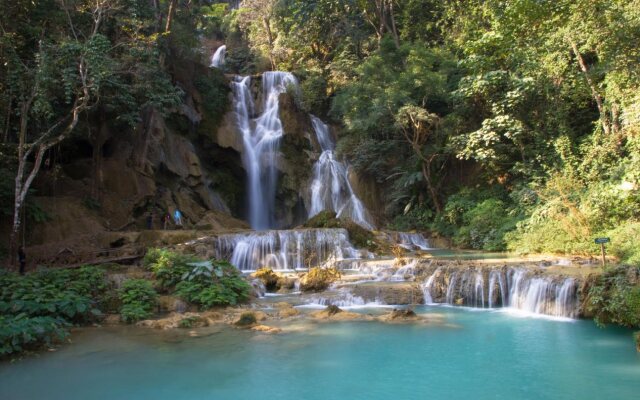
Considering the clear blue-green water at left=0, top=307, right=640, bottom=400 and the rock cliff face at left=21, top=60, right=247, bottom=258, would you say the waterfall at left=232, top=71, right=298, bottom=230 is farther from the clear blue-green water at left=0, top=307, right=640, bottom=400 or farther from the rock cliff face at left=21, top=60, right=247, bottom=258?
the clear blue-green water at left=0, top=307, right=640, bottom=400

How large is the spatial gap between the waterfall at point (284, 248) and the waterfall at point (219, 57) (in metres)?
21.1

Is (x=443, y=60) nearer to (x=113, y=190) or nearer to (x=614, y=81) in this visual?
(x=614, y=81)

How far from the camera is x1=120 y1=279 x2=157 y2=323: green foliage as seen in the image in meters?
9.94

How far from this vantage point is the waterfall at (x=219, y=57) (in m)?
34.6

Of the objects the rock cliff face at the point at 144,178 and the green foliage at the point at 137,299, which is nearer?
the green foliage at the point at 137,299

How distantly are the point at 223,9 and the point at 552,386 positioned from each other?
40.5m

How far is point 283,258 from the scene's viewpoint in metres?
16.5

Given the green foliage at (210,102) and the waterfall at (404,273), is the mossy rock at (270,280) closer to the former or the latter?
the waterfall at (404,273)

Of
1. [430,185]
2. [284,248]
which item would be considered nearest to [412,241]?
[430,185]

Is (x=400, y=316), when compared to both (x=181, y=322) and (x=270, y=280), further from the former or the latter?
(x=270, y=280)

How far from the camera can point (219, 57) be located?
116 feet

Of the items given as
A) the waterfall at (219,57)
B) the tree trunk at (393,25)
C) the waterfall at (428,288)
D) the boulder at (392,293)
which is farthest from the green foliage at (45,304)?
the waterfall at (219,57)

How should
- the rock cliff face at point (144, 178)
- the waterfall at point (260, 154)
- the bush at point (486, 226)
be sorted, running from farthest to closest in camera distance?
the waterfall at point (260, 154) < the rock cliff face at point (144, 178) < the bush at point (486, 226)

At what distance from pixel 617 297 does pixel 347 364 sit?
15.4ft
